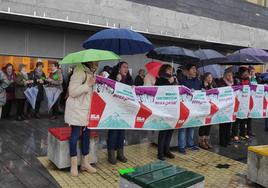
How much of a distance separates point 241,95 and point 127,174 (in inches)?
209

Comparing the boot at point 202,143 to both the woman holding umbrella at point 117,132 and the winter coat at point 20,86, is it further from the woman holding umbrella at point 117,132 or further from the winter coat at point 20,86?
the winter coat at point 20,86

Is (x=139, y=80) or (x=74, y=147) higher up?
(x=139, y=80)

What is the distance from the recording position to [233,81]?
820 centimetres

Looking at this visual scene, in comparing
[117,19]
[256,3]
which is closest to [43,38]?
[117,19]

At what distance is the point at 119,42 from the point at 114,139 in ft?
6.28

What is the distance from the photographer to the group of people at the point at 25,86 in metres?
9.88

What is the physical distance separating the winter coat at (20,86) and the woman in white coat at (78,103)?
16.7 feet

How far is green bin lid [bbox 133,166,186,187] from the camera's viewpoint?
3.28m

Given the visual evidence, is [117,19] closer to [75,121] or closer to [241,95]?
[241,95]

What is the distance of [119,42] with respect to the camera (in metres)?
6.53

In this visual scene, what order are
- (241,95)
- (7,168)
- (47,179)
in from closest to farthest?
(47,179)
(7,168)
(241,95)

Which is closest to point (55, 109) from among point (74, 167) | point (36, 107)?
point (36, 107)

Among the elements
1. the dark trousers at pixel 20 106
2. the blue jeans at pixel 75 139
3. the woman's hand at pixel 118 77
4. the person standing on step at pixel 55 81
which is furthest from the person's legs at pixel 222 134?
the dark trousers at pixel 20 106

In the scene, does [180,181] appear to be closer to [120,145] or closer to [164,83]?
[120,145]
